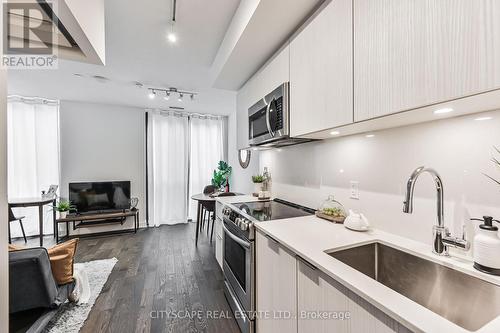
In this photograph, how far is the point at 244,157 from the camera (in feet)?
13.5

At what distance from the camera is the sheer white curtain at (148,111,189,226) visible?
4738 millimetres

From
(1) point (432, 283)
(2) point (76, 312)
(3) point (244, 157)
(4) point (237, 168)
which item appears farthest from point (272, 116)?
(4) point (237, 168)

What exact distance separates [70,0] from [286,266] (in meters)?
1.50

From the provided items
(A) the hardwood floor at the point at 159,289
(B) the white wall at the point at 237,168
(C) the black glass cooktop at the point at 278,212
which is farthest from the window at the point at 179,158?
(C) the black glass cooktop at the point at 278,212

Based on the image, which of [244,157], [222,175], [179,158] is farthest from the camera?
[179,158]

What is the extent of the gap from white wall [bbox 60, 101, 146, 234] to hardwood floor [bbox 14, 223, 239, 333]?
1280 mm

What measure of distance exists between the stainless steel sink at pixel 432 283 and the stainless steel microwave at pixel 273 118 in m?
0.96

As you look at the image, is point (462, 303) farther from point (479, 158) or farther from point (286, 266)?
point (286, 266)

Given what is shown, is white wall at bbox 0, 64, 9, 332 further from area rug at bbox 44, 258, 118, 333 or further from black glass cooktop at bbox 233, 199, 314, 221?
area rug at bbox 44, 258, 118, 333

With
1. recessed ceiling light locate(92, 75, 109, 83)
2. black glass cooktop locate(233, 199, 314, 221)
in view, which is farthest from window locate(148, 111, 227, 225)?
black glass cooktop locate(233, 199, 314, 221)

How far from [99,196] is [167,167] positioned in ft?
4.57

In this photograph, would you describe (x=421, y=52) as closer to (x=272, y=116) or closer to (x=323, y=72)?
(x=323, y=72)

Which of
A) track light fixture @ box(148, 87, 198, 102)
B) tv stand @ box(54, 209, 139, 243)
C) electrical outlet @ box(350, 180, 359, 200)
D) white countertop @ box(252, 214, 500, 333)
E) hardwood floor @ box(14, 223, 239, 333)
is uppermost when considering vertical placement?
track light fixture @ box(148, 87, 198, 102)

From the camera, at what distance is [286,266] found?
3.92 feet
